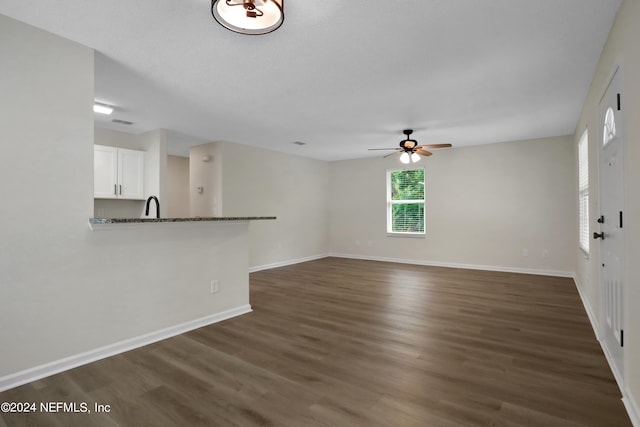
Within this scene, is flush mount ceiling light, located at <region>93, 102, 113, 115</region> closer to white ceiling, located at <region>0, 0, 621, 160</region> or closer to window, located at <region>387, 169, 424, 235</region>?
white ceiling, located at <region>0, 0, 621, 160</region>

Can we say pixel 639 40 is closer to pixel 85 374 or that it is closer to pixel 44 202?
pixel 44 202

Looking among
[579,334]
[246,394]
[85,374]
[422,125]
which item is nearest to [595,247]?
[579,334]

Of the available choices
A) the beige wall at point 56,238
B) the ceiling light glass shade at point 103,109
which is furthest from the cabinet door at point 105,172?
the beige wall at point 56,238

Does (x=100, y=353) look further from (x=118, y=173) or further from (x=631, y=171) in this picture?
(x=631, y=171)

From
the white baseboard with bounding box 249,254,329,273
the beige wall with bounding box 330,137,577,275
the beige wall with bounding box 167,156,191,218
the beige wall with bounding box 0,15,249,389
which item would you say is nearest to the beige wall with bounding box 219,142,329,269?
the white baseboard with bounding box 249,254,329,273

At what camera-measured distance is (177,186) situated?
7.85 metres

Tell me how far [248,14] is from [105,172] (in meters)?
4.16

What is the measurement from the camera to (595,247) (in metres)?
3.05

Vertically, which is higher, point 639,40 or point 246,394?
point 639,40

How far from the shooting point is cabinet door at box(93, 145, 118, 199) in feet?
15.0

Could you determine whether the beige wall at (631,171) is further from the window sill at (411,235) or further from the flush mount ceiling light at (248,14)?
the window sill at (411,235)

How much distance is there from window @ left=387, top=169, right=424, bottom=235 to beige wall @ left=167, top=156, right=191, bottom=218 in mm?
4965

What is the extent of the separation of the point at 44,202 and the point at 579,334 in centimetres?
463

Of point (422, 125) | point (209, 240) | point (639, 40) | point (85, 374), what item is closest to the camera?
point (639, 40)
